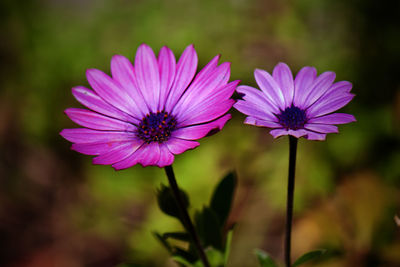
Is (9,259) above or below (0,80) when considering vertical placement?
below

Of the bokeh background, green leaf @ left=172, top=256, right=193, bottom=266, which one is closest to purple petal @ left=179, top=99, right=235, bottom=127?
green leaf @ left=172, top=256, right=193, bottom=266

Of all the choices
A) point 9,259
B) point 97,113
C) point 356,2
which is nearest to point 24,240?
point 9,259

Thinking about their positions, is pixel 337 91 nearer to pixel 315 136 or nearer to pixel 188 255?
pixel 315 136

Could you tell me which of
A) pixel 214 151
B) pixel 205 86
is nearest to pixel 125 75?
pixel 205 86

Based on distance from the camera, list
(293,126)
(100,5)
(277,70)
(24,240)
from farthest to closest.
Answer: (100,5) → (24,240) → (277,70) → (293,126)

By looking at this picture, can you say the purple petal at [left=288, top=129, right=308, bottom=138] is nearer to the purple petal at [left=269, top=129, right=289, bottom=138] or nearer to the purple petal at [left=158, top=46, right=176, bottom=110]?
the purple petal at [left=269, top=129, right=289, bottom=138]

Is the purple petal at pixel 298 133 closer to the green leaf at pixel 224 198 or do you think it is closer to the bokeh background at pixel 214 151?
the green leaf at pixel 224 198

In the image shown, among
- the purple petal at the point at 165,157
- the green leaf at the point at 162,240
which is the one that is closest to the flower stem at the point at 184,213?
the purple petal at the point at 165,157

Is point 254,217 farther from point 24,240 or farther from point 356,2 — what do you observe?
point 356,2
